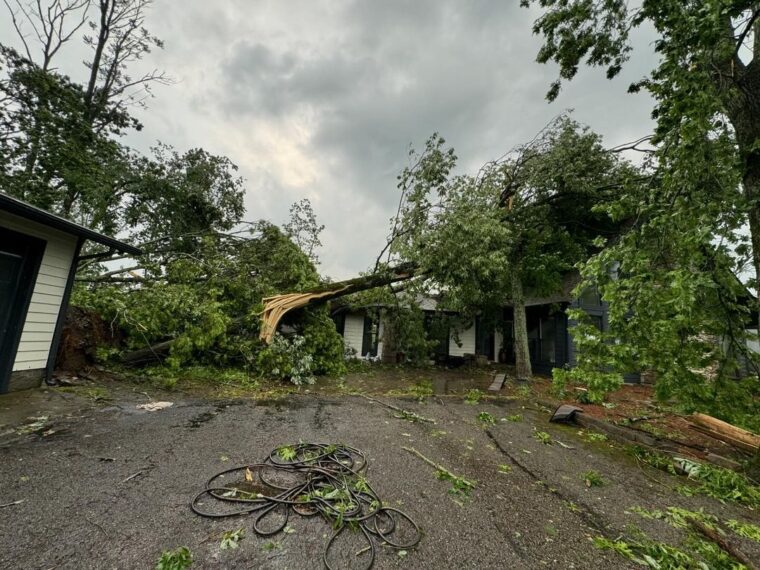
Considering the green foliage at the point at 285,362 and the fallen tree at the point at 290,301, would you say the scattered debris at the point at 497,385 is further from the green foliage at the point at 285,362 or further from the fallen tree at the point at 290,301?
the green foliage at the point at 285,362

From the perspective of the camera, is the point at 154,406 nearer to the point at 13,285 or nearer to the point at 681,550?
the point at 13,285

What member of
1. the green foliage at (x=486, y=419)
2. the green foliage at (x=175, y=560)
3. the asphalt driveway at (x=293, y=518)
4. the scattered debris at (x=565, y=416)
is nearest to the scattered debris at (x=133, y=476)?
the asphalt driveway at (x=293, y=518)

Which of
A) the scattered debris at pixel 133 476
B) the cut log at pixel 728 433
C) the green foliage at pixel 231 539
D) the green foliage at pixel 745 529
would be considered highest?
the cut log at pixel 728 433

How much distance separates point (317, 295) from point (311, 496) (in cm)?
604

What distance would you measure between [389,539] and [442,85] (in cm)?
948

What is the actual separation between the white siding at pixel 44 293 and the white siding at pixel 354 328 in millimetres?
9486

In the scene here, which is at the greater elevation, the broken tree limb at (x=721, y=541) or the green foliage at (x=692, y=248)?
the green foliage at (x=692, y=248)

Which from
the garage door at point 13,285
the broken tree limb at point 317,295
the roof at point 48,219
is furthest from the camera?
the broken tree limb at point 317,295

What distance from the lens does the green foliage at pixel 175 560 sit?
5.26 ft

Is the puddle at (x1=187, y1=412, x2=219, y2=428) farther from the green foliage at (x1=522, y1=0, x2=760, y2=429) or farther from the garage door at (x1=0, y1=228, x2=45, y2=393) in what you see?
the green foliage at (x1=522, y1=0, x2=760, y2=429)

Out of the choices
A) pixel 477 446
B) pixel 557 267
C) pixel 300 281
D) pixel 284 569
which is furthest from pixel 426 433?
pixel 557 267

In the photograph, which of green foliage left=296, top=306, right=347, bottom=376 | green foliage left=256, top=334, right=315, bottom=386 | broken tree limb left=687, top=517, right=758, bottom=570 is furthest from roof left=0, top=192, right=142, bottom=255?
broken tree limb left=687, top=517, right=758, bottom=570

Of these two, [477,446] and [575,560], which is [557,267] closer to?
[477,446]

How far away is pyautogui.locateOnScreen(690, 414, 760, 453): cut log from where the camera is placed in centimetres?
368
